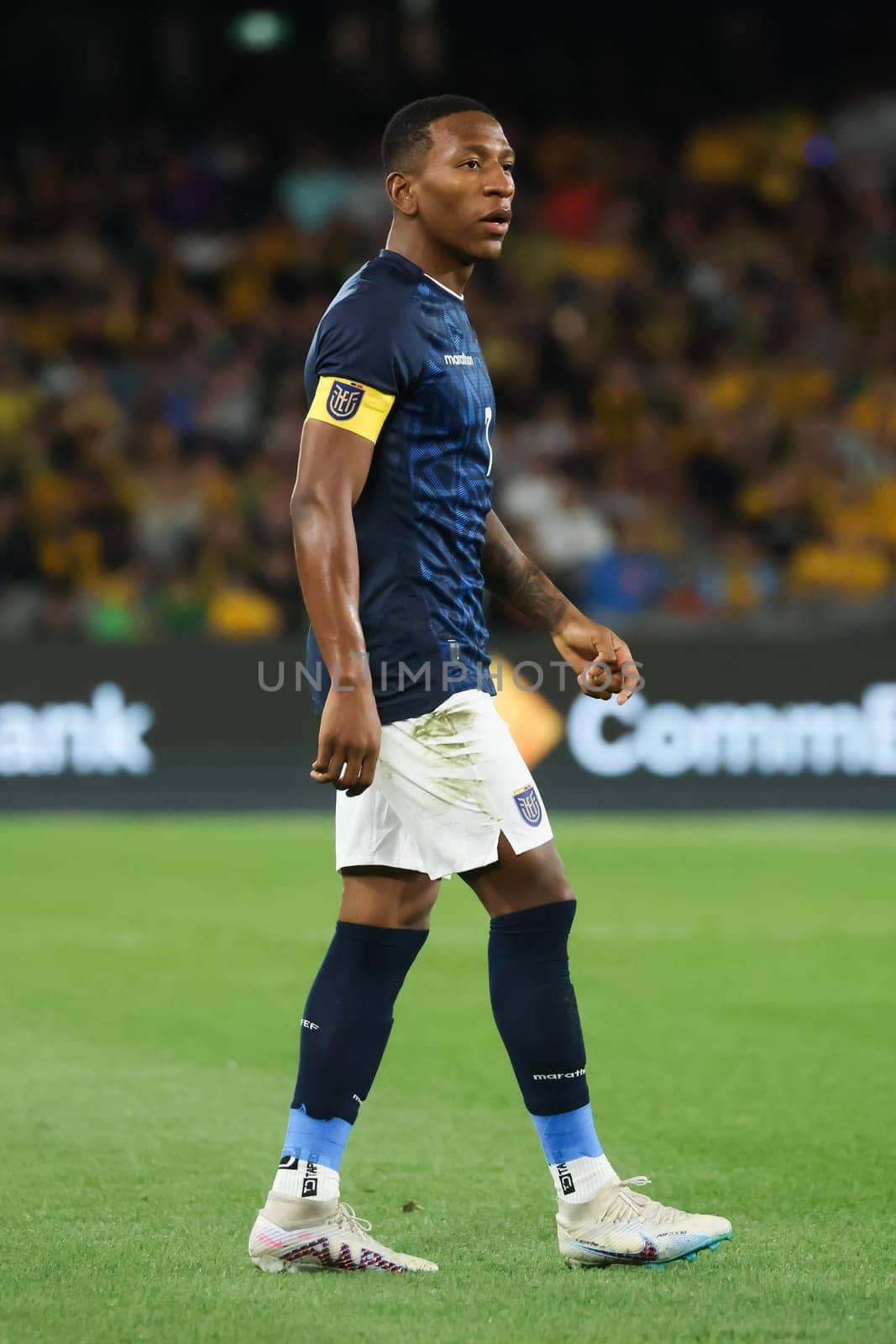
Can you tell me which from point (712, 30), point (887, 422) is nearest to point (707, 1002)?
point (887, 422)

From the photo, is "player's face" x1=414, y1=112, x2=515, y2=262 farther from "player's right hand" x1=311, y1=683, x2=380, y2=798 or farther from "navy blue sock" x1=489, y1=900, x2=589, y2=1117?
"navy blue sock" x1=489, y1=900, x2=589, y2=1117

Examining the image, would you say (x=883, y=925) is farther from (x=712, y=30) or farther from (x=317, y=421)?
(x=712, y=30)

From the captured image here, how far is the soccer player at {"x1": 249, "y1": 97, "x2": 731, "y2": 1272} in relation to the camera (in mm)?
3660

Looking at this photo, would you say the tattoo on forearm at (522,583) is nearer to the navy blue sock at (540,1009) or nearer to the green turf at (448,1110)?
the navy blue sock at (540,1009)

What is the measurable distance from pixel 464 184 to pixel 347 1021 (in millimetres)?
1725

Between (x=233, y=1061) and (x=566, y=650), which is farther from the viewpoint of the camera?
(x=233, y=1061)

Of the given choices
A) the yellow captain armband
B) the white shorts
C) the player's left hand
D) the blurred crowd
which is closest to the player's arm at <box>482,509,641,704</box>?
the player's left hand

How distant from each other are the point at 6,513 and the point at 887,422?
7.11 metres

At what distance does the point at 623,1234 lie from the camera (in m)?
3.69

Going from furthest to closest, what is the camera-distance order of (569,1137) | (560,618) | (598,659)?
(560,618)
(598,659)
(569,1137)

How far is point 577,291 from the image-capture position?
16484 millimetres

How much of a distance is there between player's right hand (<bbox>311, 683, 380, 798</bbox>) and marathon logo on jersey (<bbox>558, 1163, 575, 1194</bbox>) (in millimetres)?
876

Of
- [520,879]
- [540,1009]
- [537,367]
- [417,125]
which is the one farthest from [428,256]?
[537,367]

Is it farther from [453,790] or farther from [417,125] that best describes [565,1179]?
[417,125]
